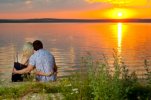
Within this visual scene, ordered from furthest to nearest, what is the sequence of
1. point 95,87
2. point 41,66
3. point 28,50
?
point 28,50 < point 41,66 < point 95,87

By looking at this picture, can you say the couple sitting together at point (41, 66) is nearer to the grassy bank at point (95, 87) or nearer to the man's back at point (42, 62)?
the man's back at point (42, 62)

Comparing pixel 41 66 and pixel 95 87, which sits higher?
pixel 41 66

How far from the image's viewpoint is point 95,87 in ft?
24.0

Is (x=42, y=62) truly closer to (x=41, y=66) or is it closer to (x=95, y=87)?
(x=41, y=66)

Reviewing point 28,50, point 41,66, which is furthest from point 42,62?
point 28,50

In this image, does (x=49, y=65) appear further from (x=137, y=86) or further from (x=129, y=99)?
(x=129, y=99)

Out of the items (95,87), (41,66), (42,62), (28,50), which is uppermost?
(28,50)

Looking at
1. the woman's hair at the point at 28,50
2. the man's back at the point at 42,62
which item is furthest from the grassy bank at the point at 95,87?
the woman's hair at the point at 28,50

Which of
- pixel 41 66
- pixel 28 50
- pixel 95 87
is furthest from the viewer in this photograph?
pixel 28 50

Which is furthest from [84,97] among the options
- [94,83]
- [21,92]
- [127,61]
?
[127,61]

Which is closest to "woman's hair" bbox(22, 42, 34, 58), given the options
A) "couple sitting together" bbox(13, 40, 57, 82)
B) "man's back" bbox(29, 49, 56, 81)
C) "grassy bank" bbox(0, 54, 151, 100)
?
"couple sitting together" bbox(13, 40, 57, 82)

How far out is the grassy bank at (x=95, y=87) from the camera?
7227mm

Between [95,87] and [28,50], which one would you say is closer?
[95,87]

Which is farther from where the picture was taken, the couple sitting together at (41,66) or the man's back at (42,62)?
the man's back at (42,62)
